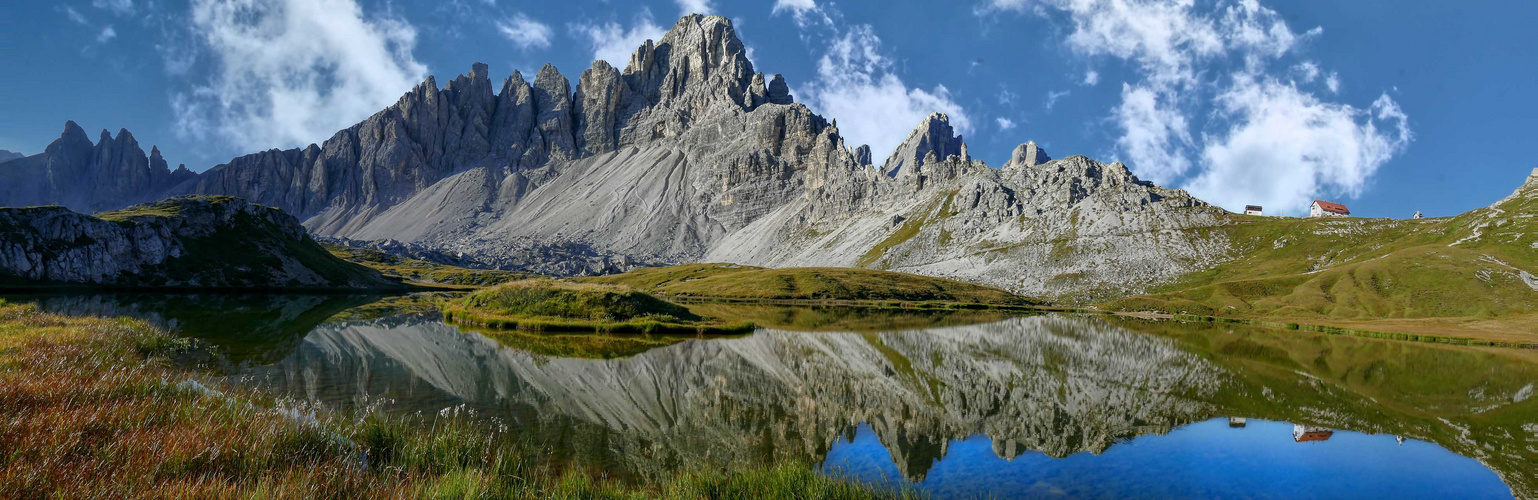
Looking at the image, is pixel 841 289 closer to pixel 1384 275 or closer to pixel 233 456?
pixel 1384 275

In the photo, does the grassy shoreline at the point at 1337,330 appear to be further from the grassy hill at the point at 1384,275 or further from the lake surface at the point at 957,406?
the lake surface at the point at 957,406

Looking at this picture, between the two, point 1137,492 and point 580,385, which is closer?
point 1137,492

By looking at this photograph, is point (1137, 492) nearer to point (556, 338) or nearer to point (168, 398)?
point (168, 398)

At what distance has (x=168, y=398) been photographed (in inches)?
558

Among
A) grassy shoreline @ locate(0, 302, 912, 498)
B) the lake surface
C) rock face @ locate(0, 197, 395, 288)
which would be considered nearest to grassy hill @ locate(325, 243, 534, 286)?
rock face @ locate(0, 197, 395, 288)

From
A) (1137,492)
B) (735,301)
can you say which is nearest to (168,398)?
(1137,492)

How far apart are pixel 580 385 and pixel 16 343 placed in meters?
16.6

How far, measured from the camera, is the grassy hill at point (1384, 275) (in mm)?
94000

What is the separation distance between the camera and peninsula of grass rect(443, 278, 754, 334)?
48281mm

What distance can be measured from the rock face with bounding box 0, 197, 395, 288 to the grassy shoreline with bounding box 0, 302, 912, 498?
111 meters

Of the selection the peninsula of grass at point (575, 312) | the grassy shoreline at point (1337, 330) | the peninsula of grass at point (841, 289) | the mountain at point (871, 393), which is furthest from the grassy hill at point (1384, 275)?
the peninsula of grass at point (575, 312)

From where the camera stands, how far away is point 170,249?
10681 centimetres

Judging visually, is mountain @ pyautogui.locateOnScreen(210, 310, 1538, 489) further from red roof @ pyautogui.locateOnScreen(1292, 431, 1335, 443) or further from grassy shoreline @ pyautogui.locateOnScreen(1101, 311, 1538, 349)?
grassy shoreline @ pyautogui.locateOnScreen(1101, 311, 1538, 349)

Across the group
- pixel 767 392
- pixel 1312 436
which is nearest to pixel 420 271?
pixel 767 392
